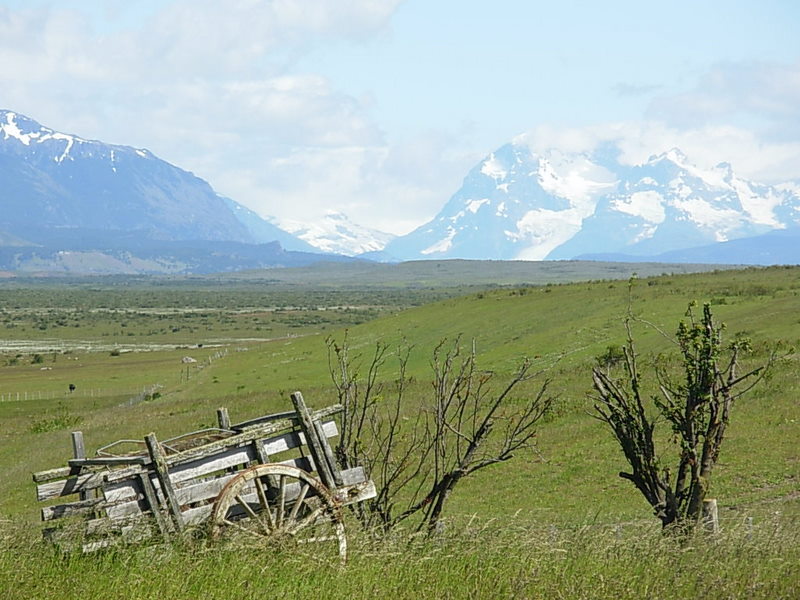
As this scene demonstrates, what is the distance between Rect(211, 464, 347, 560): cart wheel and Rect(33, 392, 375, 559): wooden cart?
1 centimetres

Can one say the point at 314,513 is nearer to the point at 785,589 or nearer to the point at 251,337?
the point at 785,589

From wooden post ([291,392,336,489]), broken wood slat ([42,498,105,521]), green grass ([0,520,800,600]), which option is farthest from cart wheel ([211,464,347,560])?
broken wood slat ([42,498,105,521])

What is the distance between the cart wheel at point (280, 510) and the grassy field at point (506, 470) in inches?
17.0

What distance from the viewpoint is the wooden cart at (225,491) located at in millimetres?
10781

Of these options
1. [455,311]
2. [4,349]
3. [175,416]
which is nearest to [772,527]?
[175,416]

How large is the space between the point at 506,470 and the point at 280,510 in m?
18.2

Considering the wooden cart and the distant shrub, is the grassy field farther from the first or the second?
the wooden cart

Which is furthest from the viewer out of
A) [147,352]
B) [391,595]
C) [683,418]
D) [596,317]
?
[147,352]

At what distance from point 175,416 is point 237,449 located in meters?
36.8

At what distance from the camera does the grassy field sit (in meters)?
9.55

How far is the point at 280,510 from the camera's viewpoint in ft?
37.2

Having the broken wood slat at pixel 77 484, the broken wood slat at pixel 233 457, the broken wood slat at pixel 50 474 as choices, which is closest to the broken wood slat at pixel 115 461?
the broken wood slat at pixel 50 474

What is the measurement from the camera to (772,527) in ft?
40.0

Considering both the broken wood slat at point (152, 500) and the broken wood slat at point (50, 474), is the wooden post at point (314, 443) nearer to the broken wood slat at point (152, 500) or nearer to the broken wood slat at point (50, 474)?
the broken wood slat at point (152, 500)
